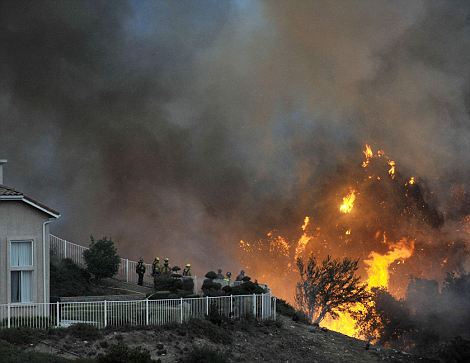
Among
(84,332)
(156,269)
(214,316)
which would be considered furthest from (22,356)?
(156,269)

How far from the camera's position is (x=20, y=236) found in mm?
28000

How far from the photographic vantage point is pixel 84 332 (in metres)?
26.1

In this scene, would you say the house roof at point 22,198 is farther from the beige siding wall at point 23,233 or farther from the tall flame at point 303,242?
the tall flame at point 303,242

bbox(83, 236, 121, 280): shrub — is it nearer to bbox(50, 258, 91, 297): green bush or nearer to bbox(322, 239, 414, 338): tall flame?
bbox(50, 258, 91, 297): green bush

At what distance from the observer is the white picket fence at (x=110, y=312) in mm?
26547

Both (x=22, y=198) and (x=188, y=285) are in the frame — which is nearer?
(x=22, y=198)

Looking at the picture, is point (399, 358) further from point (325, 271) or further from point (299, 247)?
point (299, 247)

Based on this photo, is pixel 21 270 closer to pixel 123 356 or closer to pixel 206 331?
pixel 123 356

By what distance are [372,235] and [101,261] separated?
3704 centimetres

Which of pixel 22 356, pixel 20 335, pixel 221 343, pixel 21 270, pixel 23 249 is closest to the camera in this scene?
pixel 22 356

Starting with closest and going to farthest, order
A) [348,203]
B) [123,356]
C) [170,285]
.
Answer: [123,356]
[170,285]
[348,203]

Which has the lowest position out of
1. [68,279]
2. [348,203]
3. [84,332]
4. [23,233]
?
[84,332]

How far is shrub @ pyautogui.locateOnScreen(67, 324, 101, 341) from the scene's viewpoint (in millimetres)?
25953

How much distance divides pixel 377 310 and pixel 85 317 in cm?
3418
